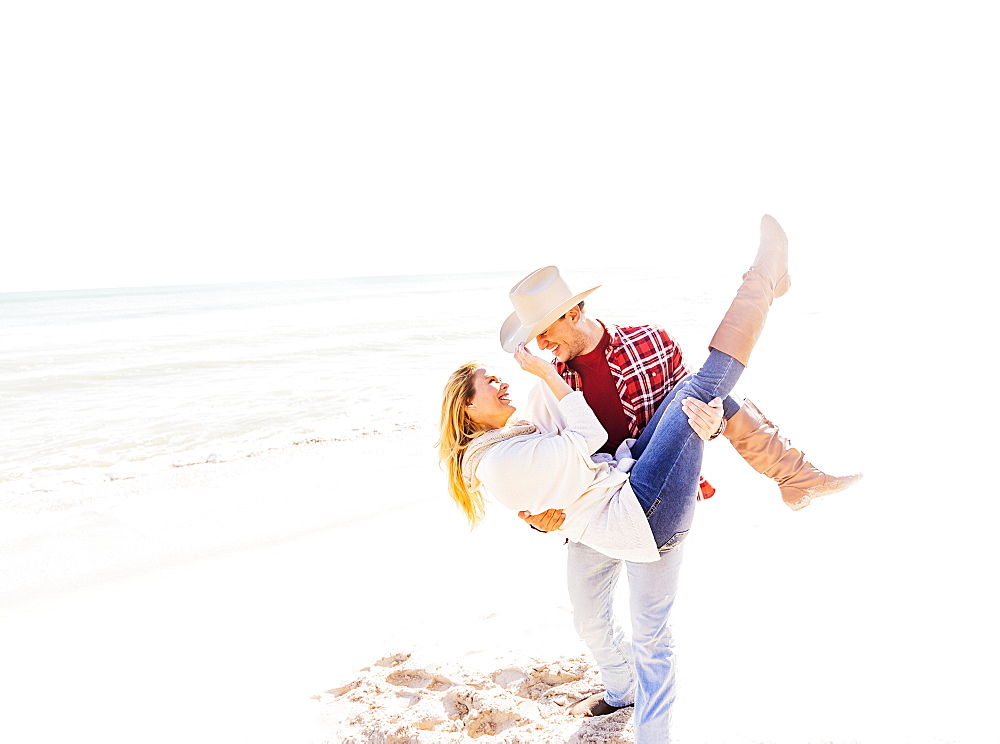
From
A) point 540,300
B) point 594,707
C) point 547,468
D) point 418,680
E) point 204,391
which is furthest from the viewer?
point 204,391

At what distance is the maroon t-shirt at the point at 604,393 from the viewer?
9.00 ft

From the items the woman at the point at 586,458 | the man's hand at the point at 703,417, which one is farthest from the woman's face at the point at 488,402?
the man's hand at the point at 703,417

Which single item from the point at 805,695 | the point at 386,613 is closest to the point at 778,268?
the point at 805,695

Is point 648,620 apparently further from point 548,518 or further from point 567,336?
point 567,336

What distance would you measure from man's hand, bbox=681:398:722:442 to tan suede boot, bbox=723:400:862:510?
0.56m

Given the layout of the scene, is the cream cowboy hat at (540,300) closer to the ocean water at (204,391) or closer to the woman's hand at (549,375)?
the woman's hand at (549,375)

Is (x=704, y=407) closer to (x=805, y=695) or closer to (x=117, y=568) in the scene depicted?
(x=805, y=695)

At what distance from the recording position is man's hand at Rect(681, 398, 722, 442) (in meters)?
2.45

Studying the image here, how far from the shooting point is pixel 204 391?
38.0 feet

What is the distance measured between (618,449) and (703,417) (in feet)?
1.28

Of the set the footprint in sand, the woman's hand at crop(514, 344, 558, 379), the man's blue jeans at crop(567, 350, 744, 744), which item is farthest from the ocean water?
the footprint in sand

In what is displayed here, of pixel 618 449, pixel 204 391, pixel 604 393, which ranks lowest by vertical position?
pixel 618 449

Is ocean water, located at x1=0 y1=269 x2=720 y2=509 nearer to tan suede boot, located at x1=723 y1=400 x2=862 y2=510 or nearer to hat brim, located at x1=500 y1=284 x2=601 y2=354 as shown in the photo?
hat brim, located at x1=500 y1=284 x2=601 y2=354

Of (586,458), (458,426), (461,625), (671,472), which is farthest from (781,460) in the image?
(461,625)
